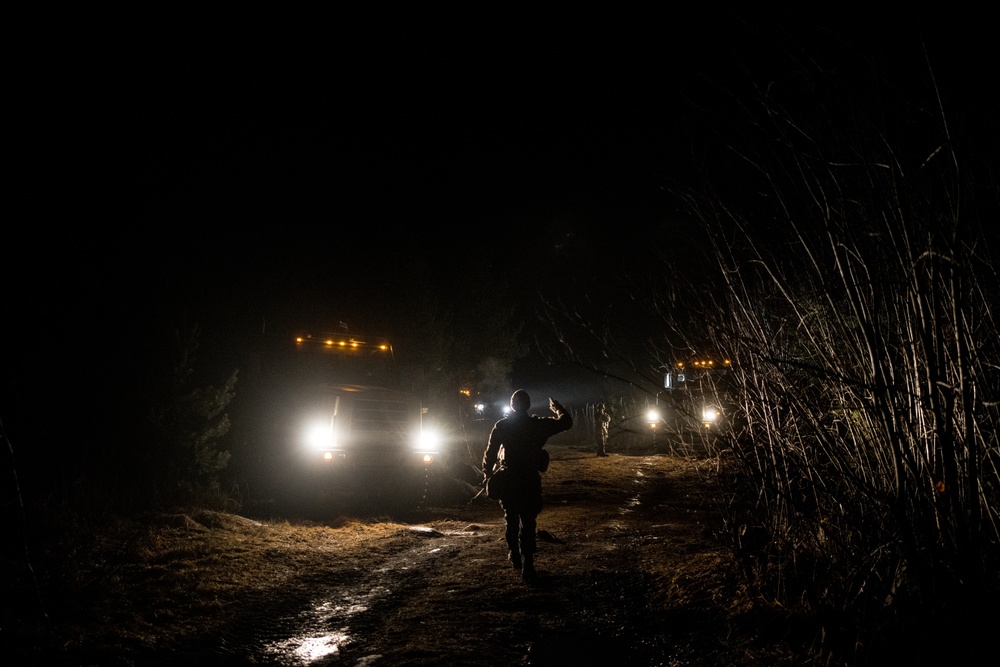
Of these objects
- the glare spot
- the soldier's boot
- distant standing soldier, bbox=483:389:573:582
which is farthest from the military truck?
the glare spot

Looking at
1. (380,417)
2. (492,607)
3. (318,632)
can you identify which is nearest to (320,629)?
(318,632)

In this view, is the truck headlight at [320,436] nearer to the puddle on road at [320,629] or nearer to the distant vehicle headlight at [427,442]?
the distant vehicle headlight at [427,442]

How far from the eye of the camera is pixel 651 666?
370 cm

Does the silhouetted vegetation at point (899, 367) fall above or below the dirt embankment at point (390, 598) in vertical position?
above

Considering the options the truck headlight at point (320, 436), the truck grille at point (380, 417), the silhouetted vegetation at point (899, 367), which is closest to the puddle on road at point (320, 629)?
the silhouetted vegetation at point (899, 367)

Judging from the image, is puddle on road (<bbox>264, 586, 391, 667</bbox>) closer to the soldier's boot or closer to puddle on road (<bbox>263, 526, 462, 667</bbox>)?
puddle on road (<bbox>263, 526, 462, 667</bbox>)

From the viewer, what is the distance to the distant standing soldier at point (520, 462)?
6.06m

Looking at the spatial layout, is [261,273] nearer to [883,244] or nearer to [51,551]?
[51,551]

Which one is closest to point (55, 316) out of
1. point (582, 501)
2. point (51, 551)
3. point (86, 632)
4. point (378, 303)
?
point (51, 551)

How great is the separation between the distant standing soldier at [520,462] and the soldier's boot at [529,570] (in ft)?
0.56

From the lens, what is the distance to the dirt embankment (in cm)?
396

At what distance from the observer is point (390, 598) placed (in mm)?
5414

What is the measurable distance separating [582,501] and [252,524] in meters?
6.10

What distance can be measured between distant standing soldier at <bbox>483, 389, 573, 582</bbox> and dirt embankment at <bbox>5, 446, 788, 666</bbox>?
1.54 feet
